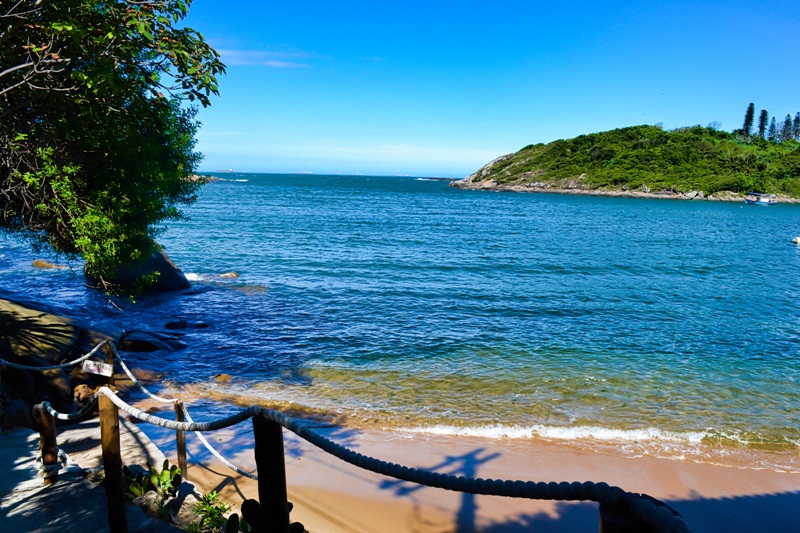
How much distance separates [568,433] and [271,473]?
8763 millimetres

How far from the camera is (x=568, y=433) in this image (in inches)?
418

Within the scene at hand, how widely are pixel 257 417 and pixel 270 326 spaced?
15.7 meters

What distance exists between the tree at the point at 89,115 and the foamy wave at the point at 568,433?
784 centimetres

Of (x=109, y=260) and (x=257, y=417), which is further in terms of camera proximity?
(x=109, y=260)

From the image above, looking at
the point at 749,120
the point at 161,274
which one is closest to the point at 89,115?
the point at 161,274

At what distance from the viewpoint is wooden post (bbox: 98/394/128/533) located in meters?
4.59

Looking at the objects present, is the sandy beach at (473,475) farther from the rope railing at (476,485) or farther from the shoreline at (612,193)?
the shoreline at (612,193)

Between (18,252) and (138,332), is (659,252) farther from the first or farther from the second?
(18,252)

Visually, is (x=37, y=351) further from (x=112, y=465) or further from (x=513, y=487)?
(x=513, y=487)

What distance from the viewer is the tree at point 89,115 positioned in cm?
705

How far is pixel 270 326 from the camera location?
728 inches

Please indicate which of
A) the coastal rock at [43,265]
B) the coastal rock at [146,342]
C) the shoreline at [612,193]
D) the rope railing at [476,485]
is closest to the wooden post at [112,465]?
the rope railing at [476,485]

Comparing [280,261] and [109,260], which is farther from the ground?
[109,260]

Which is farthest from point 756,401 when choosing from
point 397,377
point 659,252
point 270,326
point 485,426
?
point 659,252
